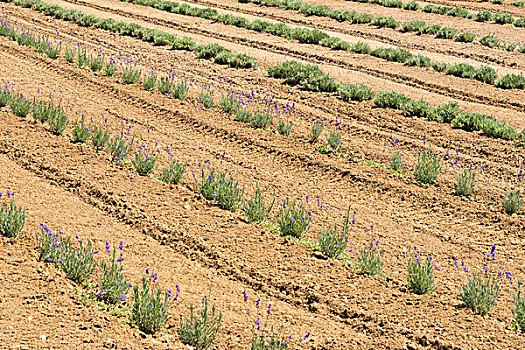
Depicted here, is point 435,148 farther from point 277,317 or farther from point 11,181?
point 11,181

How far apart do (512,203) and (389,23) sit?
46.9ft

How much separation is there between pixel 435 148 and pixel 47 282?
6.68 metres

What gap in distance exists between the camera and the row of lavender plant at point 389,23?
18.5 metres

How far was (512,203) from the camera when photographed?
313 inches

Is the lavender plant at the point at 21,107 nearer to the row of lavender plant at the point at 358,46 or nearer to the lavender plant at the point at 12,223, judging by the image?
the lavender plant at the point at 12,223

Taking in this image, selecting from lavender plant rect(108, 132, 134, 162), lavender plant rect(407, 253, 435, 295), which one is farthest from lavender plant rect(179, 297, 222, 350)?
lavender plant rect(108, 132, 134, 162)

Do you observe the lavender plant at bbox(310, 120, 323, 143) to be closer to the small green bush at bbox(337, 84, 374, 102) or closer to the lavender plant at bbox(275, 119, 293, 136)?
the lavender plant at bbox(275, 119, 293, 136)

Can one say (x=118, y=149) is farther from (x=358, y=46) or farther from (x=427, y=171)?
(x=358, y=46)

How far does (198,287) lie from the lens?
6.04 m

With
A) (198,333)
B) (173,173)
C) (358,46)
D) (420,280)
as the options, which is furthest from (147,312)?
(358,46)

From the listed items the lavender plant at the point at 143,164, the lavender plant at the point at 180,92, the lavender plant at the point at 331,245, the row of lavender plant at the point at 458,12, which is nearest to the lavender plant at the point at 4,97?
the lavender plant at the point at 180,92

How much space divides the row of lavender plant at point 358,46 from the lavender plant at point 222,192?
8671 mm

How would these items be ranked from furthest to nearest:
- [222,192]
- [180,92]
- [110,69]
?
[110,69], [180,92], [222,192]

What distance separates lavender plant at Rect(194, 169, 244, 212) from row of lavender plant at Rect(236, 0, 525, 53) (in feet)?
43.2
